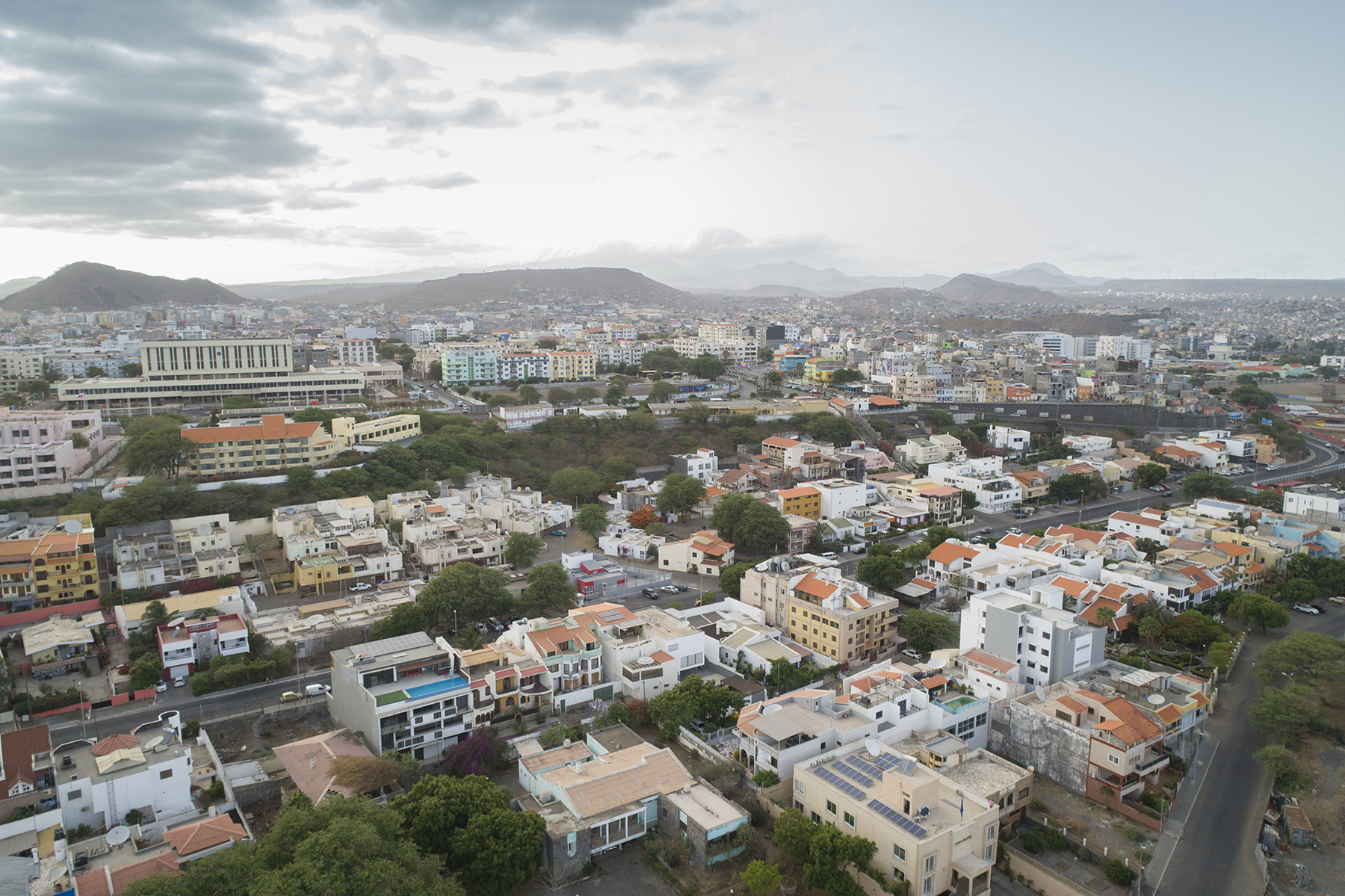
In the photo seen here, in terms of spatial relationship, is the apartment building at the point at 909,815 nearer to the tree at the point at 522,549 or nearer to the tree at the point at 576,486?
the tree at the point at 522,549

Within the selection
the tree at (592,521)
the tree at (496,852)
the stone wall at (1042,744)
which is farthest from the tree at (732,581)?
the tree at (496,852)

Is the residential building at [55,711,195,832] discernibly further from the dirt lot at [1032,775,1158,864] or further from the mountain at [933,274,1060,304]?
the mountain at [933,274,1060,304]

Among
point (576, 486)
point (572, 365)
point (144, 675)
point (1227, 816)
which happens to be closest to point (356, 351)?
point (572, 365)

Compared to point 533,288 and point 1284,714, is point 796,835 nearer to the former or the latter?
point 1284,714

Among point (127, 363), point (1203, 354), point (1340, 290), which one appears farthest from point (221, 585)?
point (1340, 290)

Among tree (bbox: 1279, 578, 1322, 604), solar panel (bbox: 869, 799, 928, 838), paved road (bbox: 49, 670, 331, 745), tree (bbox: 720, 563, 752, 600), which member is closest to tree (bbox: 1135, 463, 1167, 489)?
tree (bbox: 1279, 578, 1322, 604)
